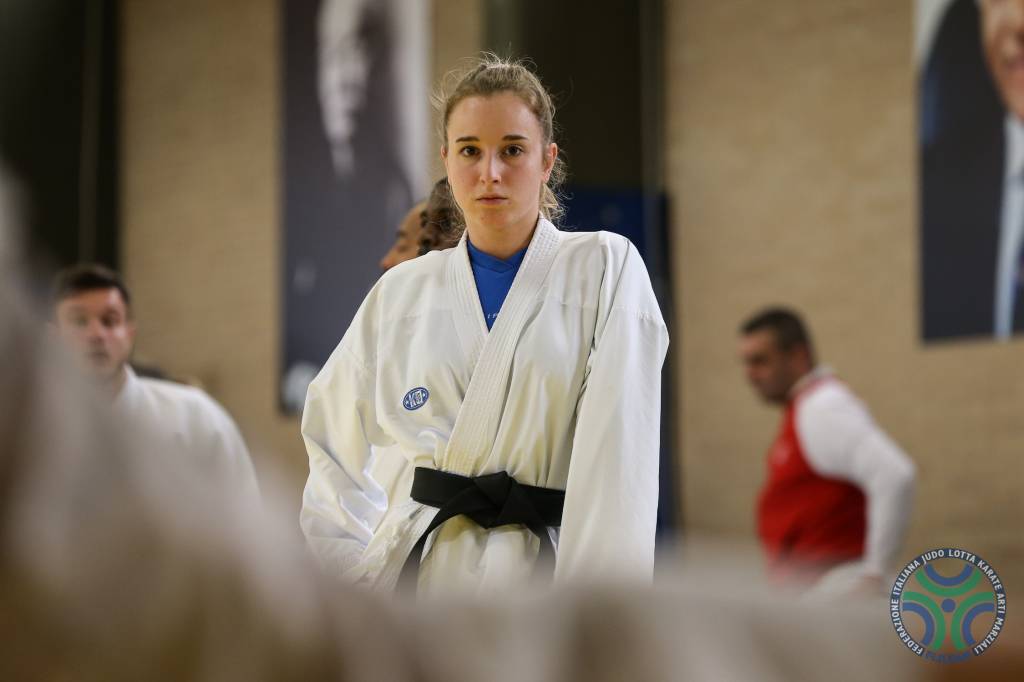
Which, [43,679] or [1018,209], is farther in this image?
[1018,209]

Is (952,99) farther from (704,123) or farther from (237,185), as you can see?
(237,185)

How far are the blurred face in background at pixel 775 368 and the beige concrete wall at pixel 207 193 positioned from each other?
6.11 metres

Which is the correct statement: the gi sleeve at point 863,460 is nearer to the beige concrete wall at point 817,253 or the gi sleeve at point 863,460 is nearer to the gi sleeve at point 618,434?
the beige concrete wall at point 817,253

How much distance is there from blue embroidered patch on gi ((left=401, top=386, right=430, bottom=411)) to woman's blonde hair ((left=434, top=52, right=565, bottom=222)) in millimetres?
387

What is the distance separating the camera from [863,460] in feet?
22.0

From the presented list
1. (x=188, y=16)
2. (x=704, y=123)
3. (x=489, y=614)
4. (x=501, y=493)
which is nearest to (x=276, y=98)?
(x=188, y=16)

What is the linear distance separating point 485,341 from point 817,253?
8041mm

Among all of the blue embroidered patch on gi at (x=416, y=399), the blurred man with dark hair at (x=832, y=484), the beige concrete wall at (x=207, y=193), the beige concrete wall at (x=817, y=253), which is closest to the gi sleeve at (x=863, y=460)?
the blurred man with dark hair at (x=832, y=484)

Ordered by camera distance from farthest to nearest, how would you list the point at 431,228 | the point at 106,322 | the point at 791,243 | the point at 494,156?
the point at 791,243 → the point at 106,322 → the point at 431,228 → the point at 494,156

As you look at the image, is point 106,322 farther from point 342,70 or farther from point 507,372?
point 342,70

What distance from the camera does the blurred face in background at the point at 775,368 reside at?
7434 millimetres

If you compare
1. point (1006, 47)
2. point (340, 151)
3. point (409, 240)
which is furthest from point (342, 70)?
point (409, 240)

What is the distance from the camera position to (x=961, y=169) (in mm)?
8773

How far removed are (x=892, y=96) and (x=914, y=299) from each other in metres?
1.44
